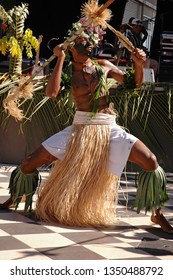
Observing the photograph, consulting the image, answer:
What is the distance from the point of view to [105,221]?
5195 millimetres

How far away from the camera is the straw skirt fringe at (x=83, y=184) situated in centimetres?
511

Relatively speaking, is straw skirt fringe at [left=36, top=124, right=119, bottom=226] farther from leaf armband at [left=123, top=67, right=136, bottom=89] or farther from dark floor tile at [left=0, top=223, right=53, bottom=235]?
leaf armband at [left=123, top=67, right=136, bottom=89]

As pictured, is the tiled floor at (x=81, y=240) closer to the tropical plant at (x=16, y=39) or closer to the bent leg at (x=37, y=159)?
the bent leg at (x=37, y=159)

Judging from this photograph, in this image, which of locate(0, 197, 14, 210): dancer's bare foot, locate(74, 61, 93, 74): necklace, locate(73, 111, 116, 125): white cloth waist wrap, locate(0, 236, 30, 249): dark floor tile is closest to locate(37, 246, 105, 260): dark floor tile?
locate(0, 236, 30, 249): dark floor tile

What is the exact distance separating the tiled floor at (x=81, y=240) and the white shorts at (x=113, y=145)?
42cm

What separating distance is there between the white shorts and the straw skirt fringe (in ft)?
0.11

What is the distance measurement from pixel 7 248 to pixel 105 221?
108 centimetres

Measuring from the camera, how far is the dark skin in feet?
16.7

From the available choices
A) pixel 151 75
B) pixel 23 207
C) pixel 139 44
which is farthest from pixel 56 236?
pixel 139 44

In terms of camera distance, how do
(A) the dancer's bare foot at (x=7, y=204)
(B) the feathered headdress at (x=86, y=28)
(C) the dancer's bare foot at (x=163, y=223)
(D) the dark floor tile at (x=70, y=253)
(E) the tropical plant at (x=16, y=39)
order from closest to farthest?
(D) the dark floor tile at (x=70, y=253)
(B) the feathered headdress at (x=86, y=28)
(C) the dancer's bare foot at (x=163, y=223)
(A) the dancer's bare foot at (x=7, y=204)
(E) the tropical plant at (x=16, y=39)

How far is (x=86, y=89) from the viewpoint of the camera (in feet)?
17.1

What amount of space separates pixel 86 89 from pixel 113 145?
421mm

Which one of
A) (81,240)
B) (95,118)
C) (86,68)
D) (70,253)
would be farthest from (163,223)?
(86,68)

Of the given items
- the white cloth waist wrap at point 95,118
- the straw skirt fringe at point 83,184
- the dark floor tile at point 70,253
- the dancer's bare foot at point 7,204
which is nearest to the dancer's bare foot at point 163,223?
the straw skirt fringe at point 83,184
